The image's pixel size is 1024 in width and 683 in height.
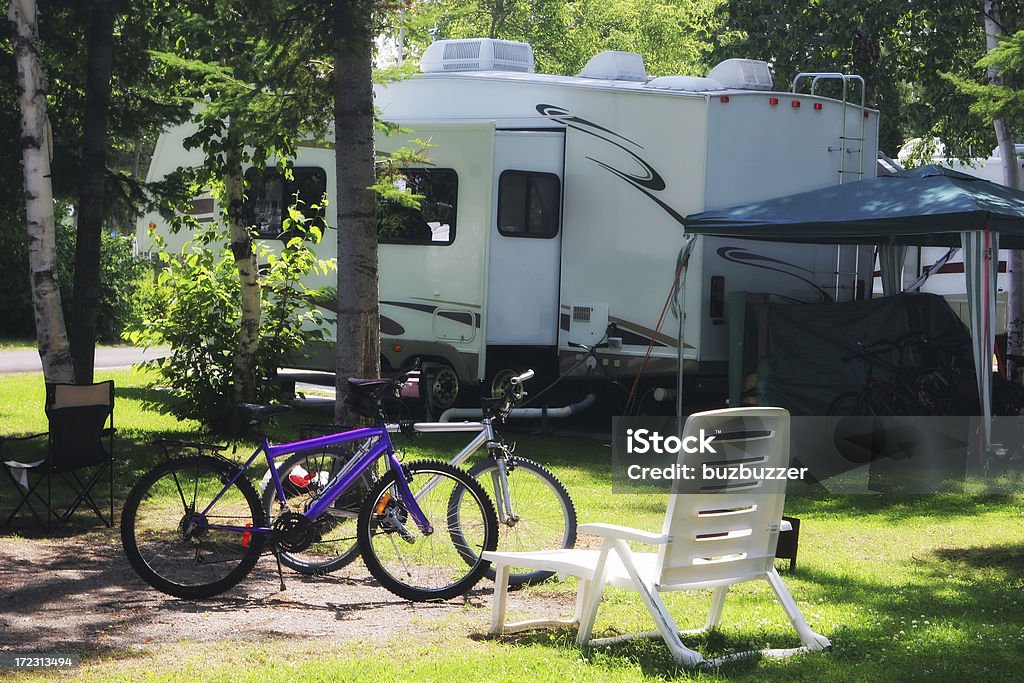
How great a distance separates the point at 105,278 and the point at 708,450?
19133 millimetres

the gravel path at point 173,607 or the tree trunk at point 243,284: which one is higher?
the tree trunk at point 243,284

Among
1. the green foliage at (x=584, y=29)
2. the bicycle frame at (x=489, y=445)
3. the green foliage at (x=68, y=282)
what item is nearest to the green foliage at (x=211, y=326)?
the bicycle frame at (x=489, y=445)

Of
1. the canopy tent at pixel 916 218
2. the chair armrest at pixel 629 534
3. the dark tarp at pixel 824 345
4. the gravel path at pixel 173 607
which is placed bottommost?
the gravel path at pixel 173 607

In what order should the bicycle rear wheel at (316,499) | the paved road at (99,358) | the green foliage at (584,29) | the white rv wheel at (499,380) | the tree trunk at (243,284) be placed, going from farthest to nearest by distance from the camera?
the green foliage at (584,29)
the paved road at (99,358)
the white rv wheel at (499,380)
the tree trunk at (243,284)
the bicycle rear wheel at (316,499)

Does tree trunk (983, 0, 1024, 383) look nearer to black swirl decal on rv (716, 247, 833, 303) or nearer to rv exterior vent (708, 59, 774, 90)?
black swirl decal on rv (716, 247, 833, 303)

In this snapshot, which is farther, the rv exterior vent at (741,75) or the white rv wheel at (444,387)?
the white rv wheel at (444,387)

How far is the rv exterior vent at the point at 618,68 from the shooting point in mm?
12672

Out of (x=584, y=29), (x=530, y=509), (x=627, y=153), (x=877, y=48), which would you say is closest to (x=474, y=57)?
(x=627, y=153)

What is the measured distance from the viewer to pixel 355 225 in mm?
8000

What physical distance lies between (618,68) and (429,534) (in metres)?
7.64

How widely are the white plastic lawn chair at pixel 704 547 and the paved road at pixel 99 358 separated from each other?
40.3 feet

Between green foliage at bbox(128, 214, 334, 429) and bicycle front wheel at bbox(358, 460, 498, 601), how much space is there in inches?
205

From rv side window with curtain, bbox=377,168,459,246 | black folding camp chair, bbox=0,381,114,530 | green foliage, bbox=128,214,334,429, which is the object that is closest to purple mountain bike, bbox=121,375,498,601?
black folding camp chair, bbox=0,381,114,530

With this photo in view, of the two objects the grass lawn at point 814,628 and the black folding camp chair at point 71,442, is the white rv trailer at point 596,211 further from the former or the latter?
the black folding camp chair at point 71,442
